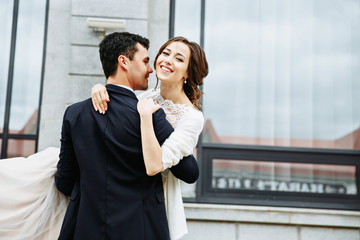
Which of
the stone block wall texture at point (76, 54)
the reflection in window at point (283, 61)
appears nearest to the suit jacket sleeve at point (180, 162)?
the stone block wall texture at point (76, 54)

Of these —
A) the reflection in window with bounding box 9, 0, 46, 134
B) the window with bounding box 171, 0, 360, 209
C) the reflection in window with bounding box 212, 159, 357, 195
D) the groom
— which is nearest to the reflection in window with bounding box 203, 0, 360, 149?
the window with bounding box 171, 0, 360, 209

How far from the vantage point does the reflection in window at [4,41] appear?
4.73 m

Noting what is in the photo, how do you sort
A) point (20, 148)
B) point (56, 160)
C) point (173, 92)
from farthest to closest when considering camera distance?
point (20, 148) → point (173, 92) → point (56, 160)

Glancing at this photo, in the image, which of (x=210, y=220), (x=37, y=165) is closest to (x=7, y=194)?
(x=37, y=165)

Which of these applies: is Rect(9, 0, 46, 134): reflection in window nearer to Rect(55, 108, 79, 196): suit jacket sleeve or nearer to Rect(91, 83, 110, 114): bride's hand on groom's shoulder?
Rect(55, 108, 79, 196): suit jacket sleeve

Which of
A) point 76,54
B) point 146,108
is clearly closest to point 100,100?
point 146,108

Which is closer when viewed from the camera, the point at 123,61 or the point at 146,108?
the point at 146,108

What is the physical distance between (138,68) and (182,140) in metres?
0.56

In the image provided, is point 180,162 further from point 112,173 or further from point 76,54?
point 76,54

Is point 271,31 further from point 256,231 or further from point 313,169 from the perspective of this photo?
point 256,231

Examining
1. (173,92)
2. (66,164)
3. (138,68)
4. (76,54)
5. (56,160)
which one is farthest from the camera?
(76,54)

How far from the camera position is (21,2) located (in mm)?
4766

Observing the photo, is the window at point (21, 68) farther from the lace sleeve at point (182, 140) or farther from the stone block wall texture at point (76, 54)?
the lace sleeve at point (182, 140)

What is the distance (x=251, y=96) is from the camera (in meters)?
4.82
